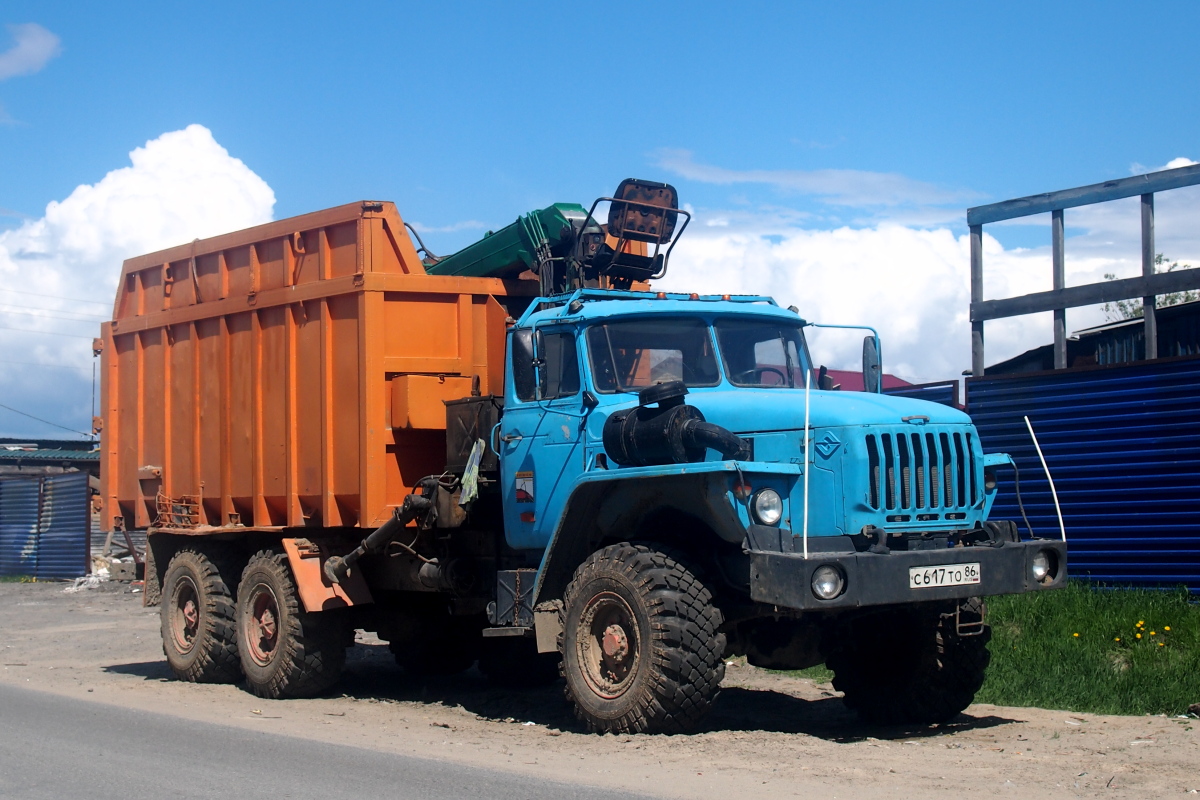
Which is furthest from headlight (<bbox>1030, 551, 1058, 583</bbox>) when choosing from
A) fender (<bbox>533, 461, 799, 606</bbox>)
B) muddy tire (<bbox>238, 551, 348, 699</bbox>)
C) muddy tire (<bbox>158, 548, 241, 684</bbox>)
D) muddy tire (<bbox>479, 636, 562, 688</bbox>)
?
muddy tire (<bbox>158, 548, 241, 684</bbox>)

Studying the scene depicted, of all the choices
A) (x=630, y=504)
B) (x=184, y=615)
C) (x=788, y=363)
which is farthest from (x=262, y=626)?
(x=788, y=363)

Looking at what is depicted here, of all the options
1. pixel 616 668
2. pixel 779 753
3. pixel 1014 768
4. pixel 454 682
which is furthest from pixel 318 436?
pixel 1014 768

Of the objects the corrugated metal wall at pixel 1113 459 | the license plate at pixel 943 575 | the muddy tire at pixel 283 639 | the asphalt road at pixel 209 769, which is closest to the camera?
the asphalt road at pixel 209 769

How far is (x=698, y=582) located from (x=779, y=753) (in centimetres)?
106

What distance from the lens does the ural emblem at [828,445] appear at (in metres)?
7.21

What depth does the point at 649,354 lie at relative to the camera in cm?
855

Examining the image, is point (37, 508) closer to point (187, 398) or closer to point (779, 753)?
point (187, 398)

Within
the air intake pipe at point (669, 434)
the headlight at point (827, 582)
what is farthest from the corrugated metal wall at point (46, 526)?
the headlight at point (827, 582)

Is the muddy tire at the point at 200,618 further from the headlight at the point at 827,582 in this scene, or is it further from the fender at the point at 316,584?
the headlight at the point at 827,582

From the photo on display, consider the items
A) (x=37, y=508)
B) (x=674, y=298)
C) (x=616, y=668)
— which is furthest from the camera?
(x=37, y=508)

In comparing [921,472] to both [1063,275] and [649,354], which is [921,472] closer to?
[649,354]

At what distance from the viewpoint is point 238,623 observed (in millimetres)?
11211

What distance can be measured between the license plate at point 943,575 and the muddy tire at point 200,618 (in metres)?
6.75

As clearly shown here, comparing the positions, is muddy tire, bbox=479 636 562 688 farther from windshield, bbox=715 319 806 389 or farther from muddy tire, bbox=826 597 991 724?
windshield, bbox=715 319 806 389
